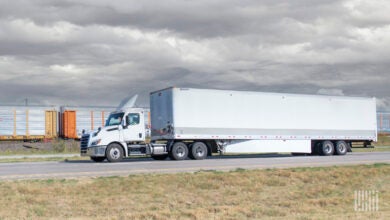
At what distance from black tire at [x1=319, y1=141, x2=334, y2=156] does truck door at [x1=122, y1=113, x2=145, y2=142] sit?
1142cm

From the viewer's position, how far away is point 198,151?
90.8 feet

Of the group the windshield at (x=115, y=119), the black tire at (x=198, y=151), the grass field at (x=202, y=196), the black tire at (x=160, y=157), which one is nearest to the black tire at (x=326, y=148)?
the black tire at (x=198, y=151)

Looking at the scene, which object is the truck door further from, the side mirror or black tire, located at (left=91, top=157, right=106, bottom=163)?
black tire, located at (left=91, top=157, right=106, bottom=163)

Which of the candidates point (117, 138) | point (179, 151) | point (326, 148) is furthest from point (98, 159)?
point (326, 148)

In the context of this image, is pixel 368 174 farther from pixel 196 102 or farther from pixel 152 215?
pixel 196 102

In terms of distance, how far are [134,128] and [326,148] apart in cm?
1232

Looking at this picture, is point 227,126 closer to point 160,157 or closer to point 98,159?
point 160,157

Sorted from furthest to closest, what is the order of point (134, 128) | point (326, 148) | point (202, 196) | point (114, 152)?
point (326, 148)
point (134, 128)
point (114, 152)
point (202, 196)

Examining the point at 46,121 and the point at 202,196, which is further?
the point at 46,121

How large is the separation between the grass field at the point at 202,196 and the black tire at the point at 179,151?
9952 millimetres

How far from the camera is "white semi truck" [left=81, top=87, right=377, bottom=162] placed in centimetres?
2656

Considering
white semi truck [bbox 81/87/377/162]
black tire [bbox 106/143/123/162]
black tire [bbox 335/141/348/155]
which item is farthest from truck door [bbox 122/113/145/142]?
black tire [bbox 335/141/348/155]

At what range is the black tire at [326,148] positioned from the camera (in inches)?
1260

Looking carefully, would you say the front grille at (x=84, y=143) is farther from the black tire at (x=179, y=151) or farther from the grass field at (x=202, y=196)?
the grass field at (x=202, y=196)
